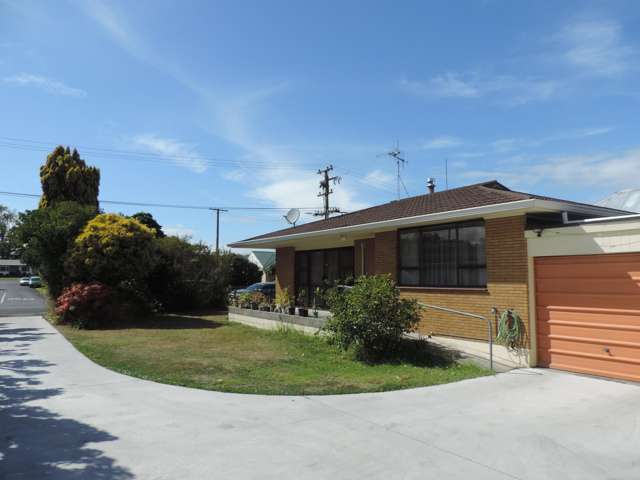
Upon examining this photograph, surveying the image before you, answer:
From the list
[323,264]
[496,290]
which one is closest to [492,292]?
[496,290]

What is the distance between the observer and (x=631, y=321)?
25.3 feet

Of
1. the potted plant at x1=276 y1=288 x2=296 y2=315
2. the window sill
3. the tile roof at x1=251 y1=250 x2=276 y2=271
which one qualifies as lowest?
the potted plant at x1=276 y1=288 x2=296 y2=315

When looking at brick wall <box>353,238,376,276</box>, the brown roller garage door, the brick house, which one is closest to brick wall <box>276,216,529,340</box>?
the brick house

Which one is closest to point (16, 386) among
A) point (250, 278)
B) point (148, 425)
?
point (148, 425)

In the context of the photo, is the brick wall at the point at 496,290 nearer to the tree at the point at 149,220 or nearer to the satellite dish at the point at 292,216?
the satellite dish at the point at 292,216

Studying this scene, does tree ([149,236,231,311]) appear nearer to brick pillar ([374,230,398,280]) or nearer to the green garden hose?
brick pillar ([374,230,398,280])

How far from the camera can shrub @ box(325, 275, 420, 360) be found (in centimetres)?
959

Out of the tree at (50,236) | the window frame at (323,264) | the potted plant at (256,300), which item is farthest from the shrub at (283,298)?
the tree at (50,236)

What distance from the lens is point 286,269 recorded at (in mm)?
18031

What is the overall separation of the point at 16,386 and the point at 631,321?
9.78 metres

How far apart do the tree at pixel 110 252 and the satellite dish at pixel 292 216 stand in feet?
19.6

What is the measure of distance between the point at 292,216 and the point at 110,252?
765 centimetres

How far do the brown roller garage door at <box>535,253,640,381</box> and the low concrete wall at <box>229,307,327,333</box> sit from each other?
16.2ft

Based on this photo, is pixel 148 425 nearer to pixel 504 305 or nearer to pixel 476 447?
pixel 476 447
